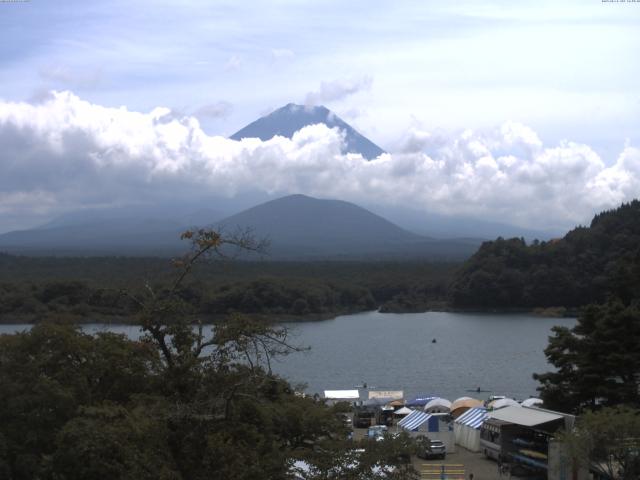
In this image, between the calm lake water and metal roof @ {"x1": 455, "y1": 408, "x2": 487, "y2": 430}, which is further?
the calm lake water

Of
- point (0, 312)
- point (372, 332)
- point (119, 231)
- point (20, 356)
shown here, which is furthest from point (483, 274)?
point (119, 231)

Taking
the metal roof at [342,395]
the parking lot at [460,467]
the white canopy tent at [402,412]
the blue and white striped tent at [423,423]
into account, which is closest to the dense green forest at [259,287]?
the metal roof at [342,395]

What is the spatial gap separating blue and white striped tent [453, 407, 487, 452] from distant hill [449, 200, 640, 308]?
3077 centimetres

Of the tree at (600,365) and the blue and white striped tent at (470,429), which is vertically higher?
the tree at (600,365)

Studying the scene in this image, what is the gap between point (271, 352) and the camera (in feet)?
15.0

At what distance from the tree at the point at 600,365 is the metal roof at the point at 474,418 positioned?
1.14m

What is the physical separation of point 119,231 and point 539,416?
514 feet

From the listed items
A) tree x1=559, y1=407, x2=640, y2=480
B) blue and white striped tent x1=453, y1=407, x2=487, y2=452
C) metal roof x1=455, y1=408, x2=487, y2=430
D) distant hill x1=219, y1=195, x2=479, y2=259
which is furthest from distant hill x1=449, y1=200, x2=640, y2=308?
distant hill x1=219, y1=195, x2=479, y2=259

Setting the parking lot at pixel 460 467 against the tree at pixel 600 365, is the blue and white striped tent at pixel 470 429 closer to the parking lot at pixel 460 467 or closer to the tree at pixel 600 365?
the parking lot at pixel 460 467

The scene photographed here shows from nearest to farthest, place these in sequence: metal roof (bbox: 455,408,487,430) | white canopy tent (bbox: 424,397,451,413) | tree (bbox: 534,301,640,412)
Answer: tree (bbox: 534,301,640,412)
metal roof (bbox: 455,408,487,430)
white canopy tent (bbox: 424,397,451,413)

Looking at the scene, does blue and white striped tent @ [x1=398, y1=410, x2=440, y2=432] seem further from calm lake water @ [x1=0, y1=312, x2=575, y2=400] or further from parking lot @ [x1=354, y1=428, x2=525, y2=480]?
calm lake water @ [x1=0, y1=312, x2=575, y2=400]

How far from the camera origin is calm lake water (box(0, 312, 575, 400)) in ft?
78.5

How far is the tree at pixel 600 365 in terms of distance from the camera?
1204 centimetres

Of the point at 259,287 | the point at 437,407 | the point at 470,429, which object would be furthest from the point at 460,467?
the point at 259,287
